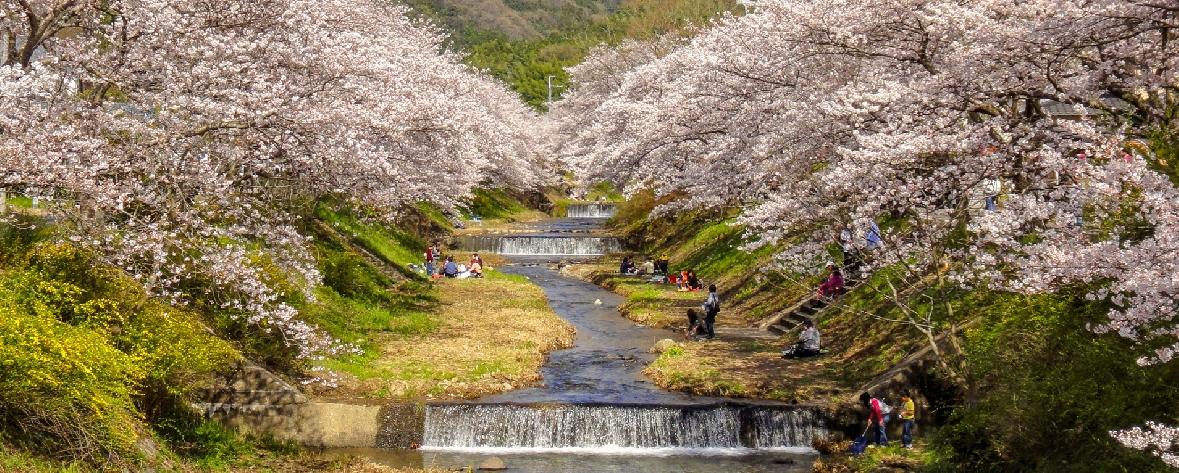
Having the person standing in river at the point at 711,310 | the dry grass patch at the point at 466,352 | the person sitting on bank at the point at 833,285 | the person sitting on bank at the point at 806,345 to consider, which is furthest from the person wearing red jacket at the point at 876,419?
the person standing in river at the point at 711,310

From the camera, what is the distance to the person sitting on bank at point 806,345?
24547mm

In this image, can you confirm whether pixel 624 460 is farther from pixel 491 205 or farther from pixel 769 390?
pixel 491 205

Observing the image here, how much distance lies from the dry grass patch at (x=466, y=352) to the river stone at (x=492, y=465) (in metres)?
Result: 2.72

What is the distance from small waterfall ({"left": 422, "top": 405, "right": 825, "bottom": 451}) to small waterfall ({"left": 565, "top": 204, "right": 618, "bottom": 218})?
2317 inches

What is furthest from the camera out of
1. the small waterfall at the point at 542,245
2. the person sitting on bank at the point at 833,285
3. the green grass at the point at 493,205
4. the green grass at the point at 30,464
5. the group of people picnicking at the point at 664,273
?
the green grass at the point at 493,205

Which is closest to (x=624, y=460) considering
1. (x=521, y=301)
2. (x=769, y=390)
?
(x=769, y=390)

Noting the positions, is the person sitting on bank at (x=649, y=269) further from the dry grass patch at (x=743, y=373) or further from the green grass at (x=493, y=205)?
the green grass at (x=493, y=205)

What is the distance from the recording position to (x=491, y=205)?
2945 inches

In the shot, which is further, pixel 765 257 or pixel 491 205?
pixel 491 205

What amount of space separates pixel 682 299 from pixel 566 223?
3665 cm

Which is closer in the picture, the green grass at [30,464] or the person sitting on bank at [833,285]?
the green grass at [30,464]

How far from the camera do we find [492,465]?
18.3m

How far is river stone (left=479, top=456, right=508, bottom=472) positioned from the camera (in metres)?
18.2

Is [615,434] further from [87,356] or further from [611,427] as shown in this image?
[87,356]
